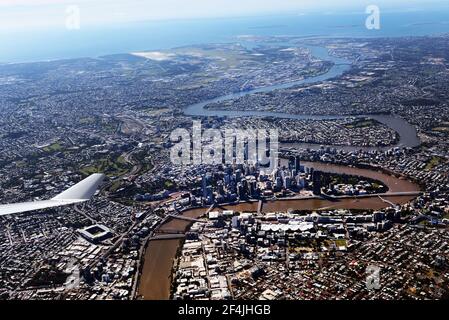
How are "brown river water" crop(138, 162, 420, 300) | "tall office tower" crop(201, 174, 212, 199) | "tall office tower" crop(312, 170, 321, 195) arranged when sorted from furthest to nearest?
"tall office tower" crop(201, 174, 212, 199)
"tall office tower" crop(312, 170, 321, 195)
"brown river water" crop(138, 162, 420, 300)

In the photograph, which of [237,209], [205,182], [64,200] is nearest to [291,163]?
[205,182]

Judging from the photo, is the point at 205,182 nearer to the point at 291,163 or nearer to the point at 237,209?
the point at 237,209

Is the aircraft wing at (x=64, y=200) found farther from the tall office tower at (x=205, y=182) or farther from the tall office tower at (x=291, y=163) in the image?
the tall office tower at (x=291, y=163)

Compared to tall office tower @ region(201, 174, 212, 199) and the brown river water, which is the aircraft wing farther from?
tall office tower @ region(201, 174, 212, 199)

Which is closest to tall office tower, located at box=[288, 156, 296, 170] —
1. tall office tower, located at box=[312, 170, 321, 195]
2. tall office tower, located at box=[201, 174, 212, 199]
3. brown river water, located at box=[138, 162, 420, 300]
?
brown river water, located at box=[138, 162, 420, 300]

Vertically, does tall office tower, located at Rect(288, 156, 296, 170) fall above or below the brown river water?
above
